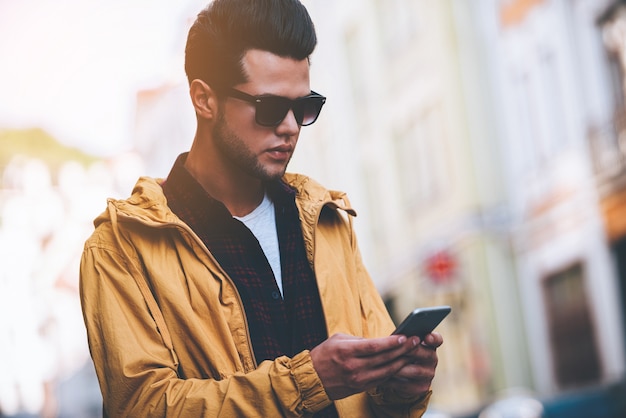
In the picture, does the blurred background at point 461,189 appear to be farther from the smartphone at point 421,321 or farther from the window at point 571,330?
the smartphone at point 421,321

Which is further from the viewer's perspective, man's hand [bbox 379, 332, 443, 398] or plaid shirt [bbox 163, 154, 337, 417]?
plaid shirt [bbox 163, 154, 337, 417]

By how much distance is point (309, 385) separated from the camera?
7.29 feet

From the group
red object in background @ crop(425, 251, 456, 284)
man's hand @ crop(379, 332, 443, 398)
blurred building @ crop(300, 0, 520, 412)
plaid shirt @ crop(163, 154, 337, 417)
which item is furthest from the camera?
red object in background @ crop(425, 251, 456, 284)

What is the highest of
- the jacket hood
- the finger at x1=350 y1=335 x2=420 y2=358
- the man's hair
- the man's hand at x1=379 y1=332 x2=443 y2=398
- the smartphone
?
the man's hair

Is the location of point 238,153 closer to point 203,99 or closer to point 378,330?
point 203,99

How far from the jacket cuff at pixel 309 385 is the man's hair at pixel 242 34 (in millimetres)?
647

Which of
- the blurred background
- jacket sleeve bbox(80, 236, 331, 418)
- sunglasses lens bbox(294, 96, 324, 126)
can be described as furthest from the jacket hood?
the blurred background

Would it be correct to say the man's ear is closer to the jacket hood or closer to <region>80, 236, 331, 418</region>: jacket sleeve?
the jacket hood

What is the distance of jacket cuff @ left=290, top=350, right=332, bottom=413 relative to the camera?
2.22m

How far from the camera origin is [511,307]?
19.3m

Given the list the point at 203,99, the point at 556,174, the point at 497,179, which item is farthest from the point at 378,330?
the point at 497,179

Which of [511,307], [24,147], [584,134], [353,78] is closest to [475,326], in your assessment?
[511,307]

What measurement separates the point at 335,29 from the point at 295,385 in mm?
22328

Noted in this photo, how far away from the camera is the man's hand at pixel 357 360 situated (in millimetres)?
2172
